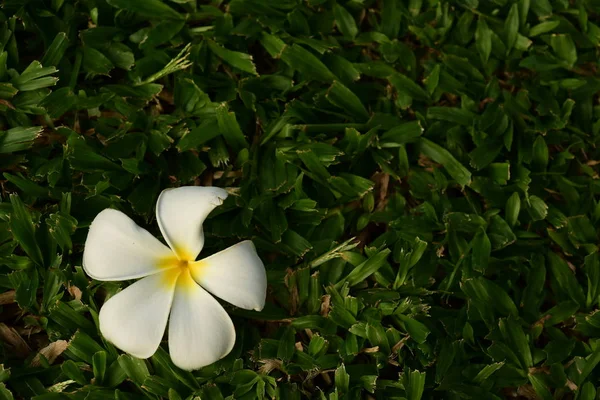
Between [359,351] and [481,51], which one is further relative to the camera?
[481,51]

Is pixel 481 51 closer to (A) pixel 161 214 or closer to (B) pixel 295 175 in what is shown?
(B) pixel 295 175

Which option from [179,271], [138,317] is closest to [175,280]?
[179,271]

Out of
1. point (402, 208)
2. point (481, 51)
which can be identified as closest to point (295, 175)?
point (402, 208)

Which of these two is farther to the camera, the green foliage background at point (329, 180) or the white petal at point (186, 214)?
the green foliage background at point (329, 180)

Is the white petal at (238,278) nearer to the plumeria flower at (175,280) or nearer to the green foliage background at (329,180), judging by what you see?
the plumeria flower at (175,280)

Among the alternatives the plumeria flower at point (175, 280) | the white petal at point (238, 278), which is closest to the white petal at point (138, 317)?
the plumeria flower at point (175, 280)

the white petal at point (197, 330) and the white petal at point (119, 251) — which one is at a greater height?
the white petal at point (119, 251)

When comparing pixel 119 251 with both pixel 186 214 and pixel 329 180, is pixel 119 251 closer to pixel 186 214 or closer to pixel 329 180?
pixel 186 214
